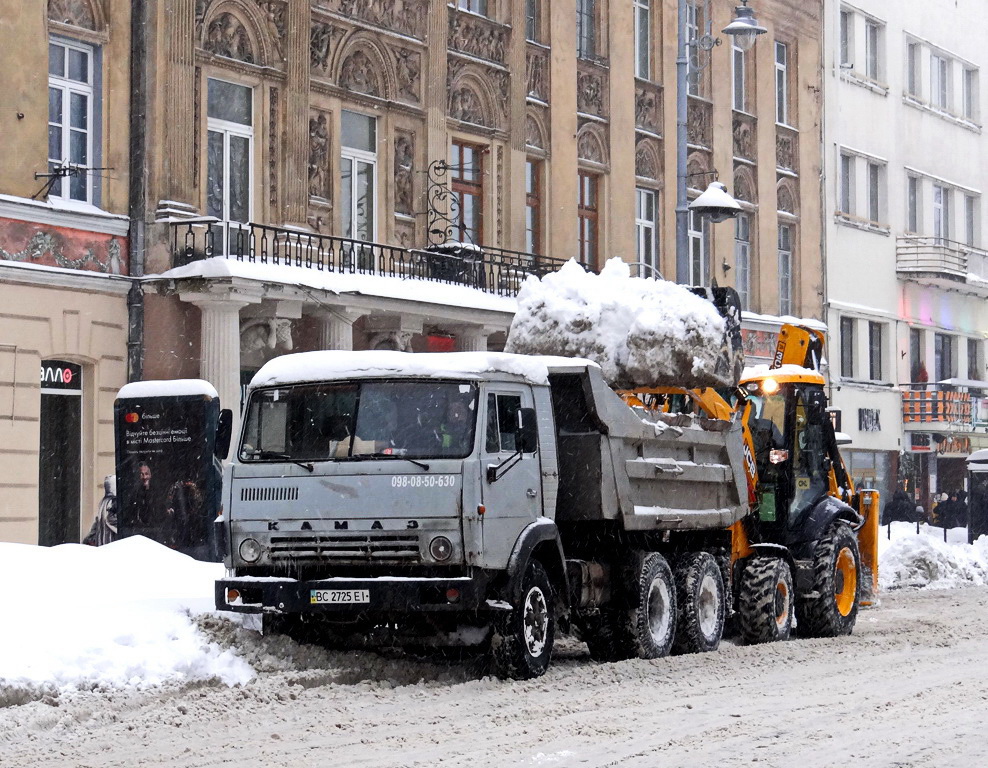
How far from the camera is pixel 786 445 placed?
725 inches

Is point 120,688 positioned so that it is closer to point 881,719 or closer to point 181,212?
point 881,719

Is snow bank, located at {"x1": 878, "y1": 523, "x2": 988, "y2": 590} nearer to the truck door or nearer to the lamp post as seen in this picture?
the lamp post

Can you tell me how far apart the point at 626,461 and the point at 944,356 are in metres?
36.1

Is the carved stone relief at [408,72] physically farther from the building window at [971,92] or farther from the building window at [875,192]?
the building window at [971,92]

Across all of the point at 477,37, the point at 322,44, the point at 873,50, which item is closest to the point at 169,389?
the point at 322,44

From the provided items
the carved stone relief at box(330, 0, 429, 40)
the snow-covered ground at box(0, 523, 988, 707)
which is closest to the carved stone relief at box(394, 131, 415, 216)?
the carved stone relief at box(330, 0, 429, 40)

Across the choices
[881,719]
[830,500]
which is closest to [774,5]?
[830,500]

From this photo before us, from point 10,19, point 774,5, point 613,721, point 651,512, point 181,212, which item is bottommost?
point 613,721

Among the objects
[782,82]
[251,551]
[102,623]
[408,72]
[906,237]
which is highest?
Result: [782,82]

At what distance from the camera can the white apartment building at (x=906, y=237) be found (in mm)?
43906

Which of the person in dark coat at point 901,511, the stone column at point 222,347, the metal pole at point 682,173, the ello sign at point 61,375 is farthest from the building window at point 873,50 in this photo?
the ello sign at point 61,375

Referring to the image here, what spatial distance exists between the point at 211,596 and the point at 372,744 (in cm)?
459

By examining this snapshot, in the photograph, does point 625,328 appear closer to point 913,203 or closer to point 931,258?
point 931,258

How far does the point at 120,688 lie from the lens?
11562 mm
